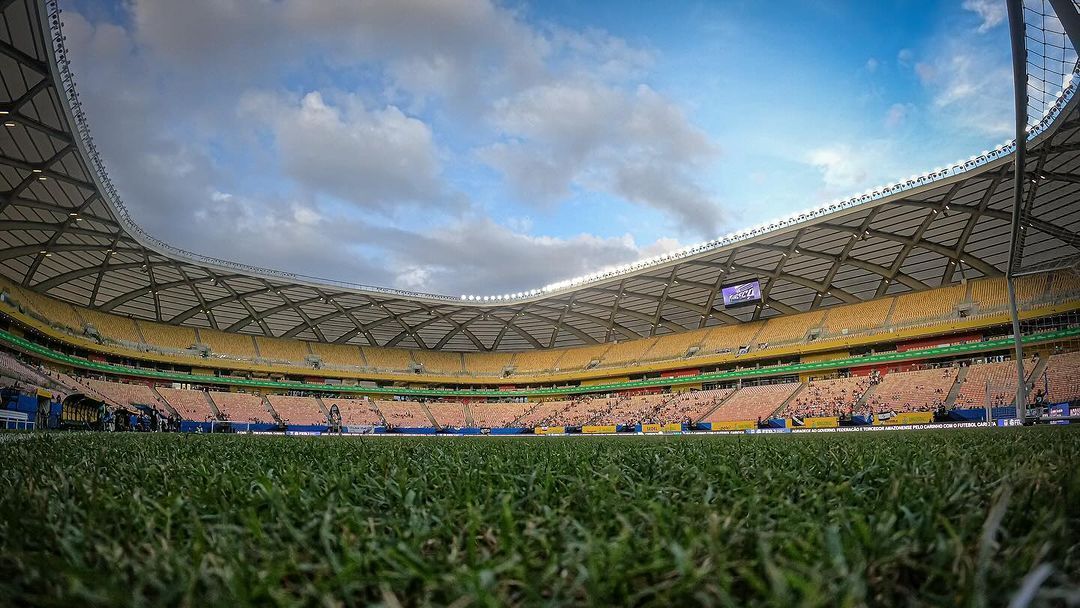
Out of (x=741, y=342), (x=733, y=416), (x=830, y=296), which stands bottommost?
(x=733, y=416)

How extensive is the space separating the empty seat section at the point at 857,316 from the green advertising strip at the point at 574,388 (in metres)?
2.71

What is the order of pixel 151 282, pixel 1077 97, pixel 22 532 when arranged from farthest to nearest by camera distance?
1. pixel 151 282
2. pixel 1077 97
3. pixel 22 532

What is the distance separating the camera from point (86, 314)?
4909 cm

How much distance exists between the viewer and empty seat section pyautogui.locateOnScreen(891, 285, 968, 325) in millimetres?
41500

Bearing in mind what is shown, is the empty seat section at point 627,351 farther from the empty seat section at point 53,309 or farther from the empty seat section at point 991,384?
the empty seat section at point 53,309

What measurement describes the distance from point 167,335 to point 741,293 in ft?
178

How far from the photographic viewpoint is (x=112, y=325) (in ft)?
167

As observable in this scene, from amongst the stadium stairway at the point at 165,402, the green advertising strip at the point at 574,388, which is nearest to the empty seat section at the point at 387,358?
the green advertising strip at the point at 574,388

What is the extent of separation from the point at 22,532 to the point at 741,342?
55450mm

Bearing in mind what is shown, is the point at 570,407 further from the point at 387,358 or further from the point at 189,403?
the point at 189,403

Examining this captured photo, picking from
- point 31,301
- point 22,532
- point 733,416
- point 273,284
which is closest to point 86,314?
point 31,301

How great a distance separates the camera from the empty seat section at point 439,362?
224ft

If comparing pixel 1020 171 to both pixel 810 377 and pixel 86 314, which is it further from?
pixel 86 314

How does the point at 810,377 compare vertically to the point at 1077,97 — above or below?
below
